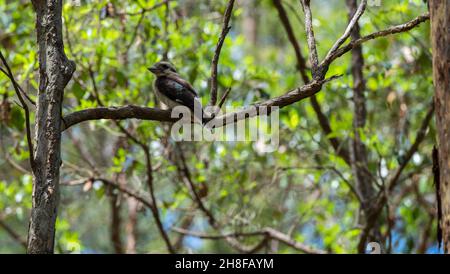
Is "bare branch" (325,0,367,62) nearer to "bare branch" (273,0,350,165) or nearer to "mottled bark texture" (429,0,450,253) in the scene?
"mottled bark texture" (429,0,450,253)

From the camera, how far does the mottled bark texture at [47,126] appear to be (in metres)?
3.42

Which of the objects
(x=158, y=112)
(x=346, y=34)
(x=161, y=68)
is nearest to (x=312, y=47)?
(x=346, y=34)

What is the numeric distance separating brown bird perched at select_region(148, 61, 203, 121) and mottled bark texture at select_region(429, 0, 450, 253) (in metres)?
2.71

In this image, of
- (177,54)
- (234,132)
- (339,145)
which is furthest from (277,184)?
(177,54)

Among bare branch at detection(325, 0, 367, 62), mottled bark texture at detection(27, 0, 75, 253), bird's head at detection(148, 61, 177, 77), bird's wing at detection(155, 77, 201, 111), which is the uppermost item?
bird's head at detection(148, 61, 177, 77)

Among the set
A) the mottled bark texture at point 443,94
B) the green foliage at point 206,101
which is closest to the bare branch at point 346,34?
the mottled bark texture at point 443,94

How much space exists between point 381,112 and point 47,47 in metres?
6.99

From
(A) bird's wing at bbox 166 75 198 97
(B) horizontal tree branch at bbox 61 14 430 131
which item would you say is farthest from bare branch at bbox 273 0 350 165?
(B) horizontal tree branch at bbox 61 14 430 131

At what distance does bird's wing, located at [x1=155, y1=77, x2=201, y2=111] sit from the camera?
20.9 ft

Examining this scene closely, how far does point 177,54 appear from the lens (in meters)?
7.96

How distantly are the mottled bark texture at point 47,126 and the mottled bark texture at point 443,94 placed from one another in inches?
76.1

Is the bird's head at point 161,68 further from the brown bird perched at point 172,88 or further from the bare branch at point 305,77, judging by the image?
the bare branch at point 305,77

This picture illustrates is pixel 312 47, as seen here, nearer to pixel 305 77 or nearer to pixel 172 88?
pixel 172 88
